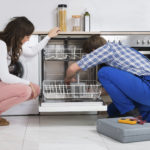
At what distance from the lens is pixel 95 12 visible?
4.21 meters

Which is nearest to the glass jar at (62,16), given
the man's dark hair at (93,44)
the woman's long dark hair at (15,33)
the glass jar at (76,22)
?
the glass jar at (76,22)

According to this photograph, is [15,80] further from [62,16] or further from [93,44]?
[62,16]

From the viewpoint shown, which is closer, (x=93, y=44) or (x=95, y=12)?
(x=93, y=44)

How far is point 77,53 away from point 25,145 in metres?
1.53

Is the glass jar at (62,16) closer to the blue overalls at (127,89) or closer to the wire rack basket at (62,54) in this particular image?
the wire rack basket at (62,54)

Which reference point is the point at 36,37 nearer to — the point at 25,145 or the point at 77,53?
the point at 77,53

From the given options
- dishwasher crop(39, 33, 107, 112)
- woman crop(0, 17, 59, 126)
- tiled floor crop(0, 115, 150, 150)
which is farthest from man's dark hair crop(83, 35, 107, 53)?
tiled floor crop(0, 115, 150, 150)

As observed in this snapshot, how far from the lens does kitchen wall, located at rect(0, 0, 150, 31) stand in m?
4.11

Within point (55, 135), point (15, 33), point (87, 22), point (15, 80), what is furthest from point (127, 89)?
point (87, 22)

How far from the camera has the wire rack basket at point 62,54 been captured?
12.1 ft

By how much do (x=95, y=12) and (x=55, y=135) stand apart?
78.7 inches

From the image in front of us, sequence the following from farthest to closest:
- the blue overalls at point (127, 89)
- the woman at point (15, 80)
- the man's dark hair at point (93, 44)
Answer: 1. the man's dark hair at point (93, 44)
2. the woman at point (15, 80)
3. the blue overalls at point (127, 89)

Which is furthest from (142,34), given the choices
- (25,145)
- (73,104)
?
(25,145)

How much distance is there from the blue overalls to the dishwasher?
188mm
